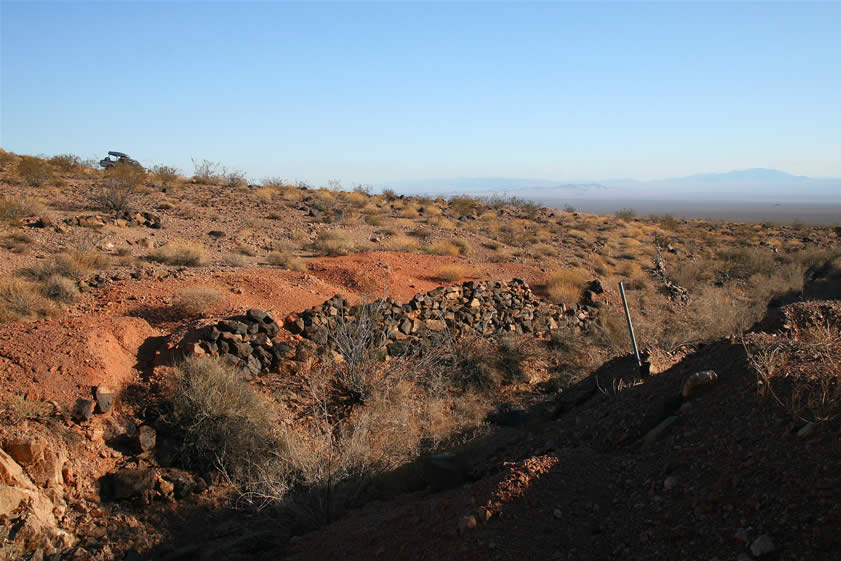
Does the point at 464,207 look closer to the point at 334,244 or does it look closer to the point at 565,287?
the point at 334,244

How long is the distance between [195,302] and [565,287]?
363 inches

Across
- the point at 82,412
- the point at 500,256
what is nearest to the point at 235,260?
the point at 82,412

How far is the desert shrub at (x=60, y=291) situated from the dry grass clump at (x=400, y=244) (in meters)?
9.79

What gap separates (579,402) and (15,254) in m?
12.4

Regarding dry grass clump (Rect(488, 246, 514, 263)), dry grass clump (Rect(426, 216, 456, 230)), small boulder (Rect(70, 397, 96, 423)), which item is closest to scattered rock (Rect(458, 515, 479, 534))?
small boulder (Rect(70, 397, 96, 423))

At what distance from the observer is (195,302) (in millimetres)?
9609

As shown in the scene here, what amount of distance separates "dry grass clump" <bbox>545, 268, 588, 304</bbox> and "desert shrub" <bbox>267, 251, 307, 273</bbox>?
6.49 metres

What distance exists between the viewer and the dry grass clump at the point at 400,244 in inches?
712

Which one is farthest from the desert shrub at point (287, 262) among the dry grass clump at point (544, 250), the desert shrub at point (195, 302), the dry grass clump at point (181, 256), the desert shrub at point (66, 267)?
the dry grass clump at point (544, 250)

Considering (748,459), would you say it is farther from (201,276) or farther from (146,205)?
(146,205)

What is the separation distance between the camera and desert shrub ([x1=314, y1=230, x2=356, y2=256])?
1638 centimetres

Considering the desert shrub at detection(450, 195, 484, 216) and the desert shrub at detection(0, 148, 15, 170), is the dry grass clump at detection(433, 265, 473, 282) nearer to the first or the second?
the desert shrub at detection(450, 195, 484, 216)

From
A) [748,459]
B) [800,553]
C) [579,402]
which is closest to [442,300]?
[579,402]

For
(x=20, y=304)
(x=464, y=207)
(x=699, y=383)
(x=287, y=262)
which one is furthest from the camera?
(x=464, y=207)
